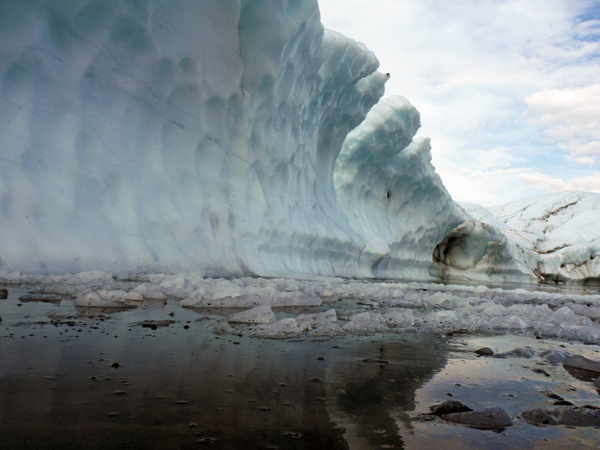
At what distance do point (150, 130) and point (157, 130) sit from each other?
0.08 metres

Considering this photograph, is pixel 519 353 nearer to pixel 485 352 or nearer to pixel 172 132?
pixel 485 352

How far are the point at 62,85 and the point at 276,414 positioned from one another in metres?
3.89

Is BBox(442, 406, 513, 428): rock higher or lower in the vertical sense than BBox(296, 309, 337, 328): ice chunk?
lower

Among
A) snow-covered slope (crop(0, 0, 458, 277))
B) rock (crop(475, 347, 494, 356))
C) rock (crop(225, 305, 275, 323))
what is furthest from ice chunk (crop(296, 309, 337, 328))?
snow-covered slope (crop(0, 0, 458, 277))

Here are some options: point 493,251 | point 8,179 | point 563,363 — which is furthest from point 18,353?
point 493,251

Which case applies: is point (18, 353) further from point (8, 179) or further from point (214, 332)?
point (8, 179)

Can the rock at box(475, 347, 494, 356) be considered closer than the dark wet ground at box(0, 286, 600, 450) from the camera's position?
No

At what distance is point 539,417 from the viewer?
0.96 metres

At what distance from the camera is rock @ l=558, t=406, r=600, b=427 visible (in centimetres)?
95

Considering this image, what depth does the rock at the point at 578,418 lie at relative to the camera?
3.13 feet

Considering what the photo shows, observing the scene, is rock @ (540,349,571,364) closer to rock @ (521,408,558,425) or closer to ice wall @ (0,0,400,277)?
rock @ (521,408,558,425)

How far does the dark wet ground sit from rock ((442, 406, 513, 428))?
4cm

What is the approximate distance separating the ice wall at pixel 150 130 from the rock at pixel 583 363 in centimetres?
358

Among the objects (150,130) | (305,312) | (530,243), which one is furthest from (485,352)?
(530,243)
